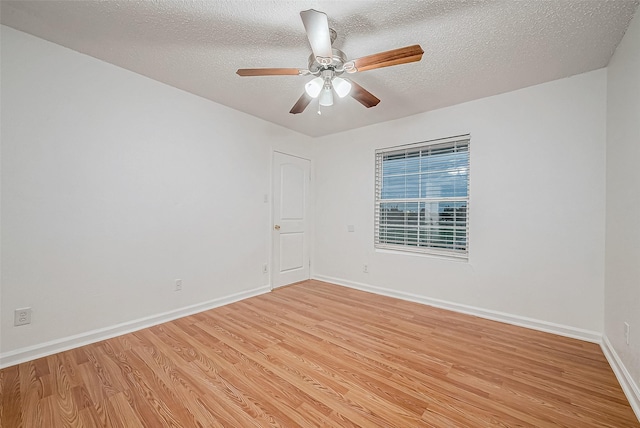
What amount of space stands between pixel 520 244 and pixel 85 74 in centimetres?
454

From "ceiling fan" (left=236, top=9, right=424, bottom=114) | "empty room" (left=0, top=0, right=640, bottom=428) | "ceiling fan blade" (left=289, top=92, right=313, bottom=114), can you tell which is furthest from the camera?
"ceiling fan blade" (left=289, top=92, right=313, bottom=114)

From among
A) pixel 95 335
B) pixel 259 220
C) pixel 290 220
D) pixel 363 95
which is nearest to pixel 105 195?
pixel 95 335

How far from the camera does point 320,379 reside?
183cm

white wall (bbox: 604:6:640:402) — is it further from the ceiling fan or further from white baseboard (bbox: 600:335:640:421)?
the ceiling fan

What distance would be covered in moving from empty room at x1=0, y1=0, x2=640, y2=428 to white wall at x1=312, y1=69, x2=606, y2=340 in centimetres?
2

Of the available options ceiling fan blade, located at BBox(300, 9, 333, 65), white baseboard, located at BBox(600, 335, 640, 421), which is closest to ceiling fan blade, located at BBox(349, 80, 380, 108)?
ceiling fan blade, located at BBox(300, 9, 333, 65)

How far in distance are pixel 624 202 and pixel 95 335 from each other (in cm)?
447

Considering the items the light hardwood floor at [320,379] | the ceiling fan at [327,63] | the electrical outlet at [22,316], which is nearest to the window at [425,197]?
the light hardwood floor at [320,379]

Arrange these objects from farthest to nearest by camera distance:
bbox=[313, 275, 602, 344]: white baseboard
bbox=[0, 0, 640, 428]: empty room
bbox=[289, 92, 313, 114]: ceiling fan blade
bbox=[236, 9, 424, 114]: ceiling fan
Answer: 1. bbox=[313, 275, 602, 344]: white baseboard
2. bbox=[289, 92, 313, 114]: ceiling fan blade
3. bbox=[0, 0, 640, 428]: empty room
4. bbox=[236, 9, 424, 114]: ceiling fan

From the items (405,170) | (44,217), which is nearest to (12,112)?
(44,217)

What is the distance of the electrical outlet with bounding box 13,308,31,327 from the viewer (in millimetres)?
1988

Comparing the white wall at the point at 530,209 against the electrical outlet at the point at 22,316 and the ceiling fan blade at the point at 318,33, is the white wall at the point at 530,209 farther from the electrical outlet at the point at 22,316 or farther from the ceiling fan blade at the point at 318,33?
the electrical outlet at the point at 22,316

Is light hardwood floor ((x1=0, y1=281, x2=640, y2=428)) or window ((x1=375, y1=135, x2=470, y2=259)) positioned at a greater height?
window ((x1=375, y1=135, x2=470, y2=259))

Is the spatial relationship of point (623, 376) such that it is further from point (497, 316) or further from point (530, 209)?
point (530, 209)
